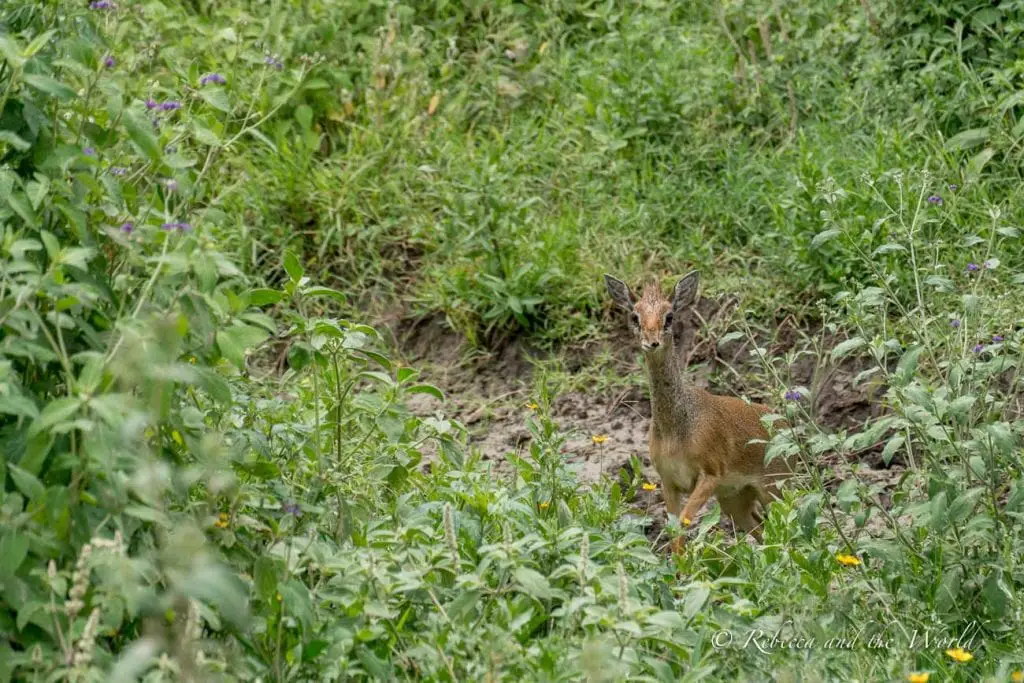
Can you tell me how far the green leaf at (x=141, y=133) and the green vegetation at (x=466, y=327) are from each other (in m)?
0.01

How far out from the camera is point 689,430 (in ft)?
19.4

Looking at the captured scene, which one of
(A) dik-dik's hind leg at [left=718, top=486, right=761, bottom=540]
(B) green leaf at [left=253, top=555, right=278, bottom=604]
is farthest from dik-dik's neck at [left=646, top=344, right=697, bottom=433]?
(B) green leaf at [left=253, top=555, right=278, bottom=604]

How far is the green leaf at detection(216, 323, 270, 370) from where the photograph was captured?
333cm

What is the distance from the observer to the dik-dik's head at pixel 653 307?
584 cm

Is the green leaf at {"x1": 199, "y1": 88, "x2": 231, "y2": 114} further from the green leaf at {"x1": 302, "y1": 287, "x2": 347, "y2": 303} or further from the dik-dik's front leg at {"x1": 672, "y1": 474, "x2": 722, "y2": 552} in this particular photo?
the dik-dik's front leg at {"x1": 672, "y1": 474, "x2": 722, "y2": 552}

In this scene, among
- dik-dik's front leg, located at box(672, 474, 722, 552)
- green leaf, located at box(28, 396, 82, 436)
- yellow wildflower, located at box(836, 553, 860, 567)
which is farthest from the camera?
dik-dik's front leg, located at box(672, 474, 722, 552)

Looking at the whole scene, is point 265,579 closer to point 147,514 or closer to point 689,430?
point 147,514

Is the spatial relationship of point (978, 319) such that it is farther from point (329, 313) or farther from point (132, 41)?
point (132, 41)

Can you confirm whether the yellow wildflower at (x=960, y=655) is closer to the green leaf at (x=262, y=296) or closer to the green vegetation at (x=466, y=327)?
the green vegetation at (x=466, y=327)

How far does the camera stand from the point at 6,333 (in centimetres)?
341

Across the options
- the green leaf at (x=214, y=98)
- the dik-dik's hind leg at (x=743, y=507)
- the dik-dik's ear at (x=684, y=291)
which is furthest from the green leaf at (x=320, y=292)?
the dik-dik's hind leg at (x=743, y=507)

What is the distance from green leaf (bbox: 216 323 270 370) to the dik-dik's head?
104 inches

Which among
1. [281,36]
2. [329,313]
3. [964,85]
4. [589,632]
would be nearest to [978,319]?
[589,632]

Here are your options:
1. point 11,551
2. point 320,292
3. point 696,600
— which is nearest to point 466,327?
point 320,292
